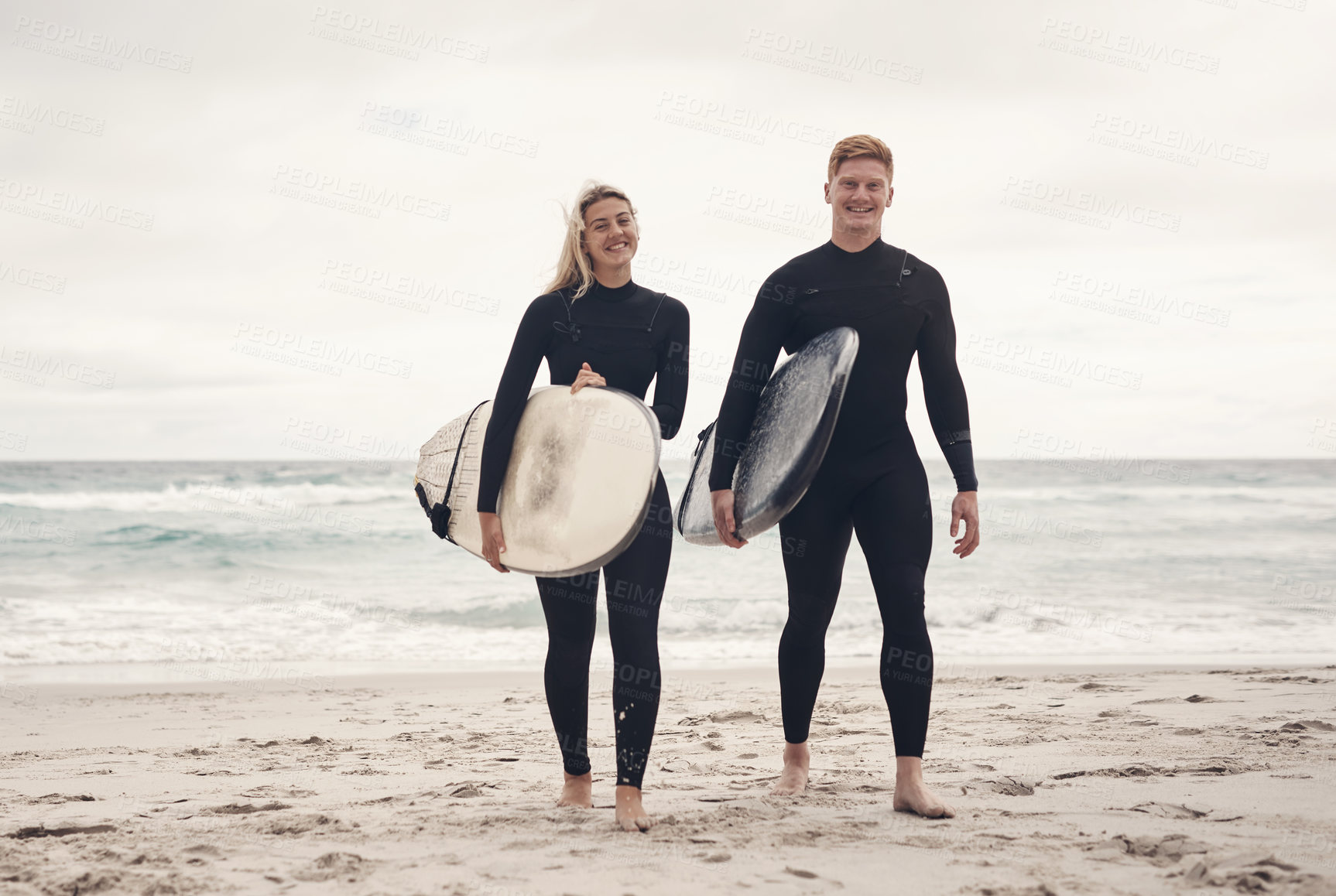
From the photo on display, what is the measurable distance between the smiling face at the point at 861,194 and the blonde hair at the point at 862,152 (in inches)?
0.5

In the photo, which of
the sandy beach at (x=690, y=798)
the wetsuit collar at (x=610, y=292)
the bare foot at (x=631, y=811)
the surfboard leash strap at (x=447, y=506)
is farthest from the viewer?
the surfboard leash strap at (x=447, y=506)

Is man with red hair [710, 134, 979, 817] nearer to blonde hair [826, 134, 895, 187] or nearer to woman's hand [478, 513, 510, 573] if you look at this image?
blonde hair [826, 134, 895, 187]

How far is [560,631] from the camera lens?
304cm

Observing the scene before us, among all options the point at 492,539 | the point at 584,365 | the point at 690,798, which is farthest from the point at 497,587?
the point at 584,365

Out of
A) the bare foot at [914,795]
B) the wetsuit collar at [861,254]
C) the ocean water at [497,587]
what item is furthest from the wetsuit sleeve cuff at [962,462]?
the ocean water at [497,587]

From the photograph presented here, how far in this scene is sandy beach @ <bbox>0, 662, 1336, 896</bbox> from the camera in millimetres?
2422

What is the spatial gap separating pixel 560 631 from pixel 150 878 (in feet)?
4.18

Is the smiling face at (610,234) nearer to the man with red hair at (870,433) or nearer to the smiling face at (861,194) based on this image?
the man with red hair at (870,433)

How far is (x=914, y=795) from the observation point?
2924 mm

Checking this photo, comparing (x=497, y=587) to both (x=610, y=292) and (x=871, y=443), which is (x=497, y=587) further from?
(x=871, y=443)

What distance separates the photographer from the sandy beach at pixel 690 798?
2422 mm

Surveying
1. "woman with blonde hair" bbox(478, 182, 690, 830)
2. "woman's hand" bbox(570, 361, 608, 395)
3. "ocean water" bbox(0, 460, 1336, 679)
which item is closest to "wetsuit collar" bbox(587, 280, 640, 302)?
"woman with blonde hair" bbox(478, 182, 690, 830)

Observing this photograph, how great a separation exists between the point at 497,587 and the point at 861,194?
376 inches

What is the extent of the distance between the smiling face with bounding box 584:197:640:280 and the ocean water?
5267 millimetres
